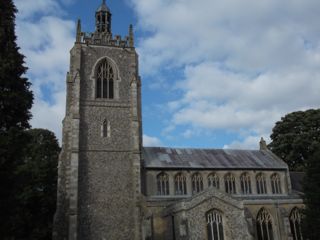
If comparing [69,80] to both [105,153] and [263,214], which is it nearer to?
[105,153]

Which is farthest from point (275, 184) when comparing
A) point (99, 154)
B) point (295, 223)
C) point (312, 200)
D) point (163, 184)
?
point (99, 154)

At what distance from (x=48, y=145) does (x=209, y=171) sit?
19.2 m

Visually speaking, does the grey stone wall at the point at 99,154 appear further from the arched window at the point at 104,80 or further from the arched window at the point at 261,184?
the arched window at the point at 261,184

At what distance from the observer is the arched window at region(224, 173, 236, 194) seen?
120 ft

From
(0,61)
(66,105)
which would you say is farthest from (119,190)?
(0,61)

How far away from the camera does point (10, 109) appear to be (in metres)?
18.0

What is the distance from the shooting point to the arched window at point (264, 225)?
107 feet

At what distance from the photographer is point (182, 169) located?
116 ft

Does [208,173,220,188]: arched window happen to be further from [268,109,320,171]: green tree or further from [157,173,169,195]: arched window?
[268,109,320,171]: green tree

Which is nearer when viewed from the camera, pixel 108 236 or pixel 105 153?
pixel 108 236

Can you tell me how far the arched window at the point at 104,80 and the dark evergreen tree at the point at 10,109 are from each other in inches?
630

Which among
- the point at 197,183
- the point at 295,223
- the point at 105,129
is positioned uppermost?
the point at 105,129

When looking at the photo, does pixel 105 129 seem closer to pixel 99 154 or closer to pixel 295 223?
pixel 99 154

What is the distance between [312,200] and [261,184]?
410 inches
